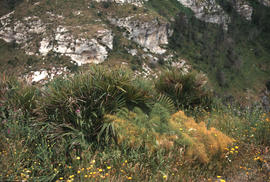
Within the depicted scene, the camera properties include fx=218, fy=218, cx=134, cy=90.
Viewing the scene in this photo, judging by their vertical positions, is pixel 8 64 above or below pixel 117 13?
below

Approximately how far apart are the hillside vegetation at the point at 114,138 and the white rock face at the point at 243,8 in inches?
4769

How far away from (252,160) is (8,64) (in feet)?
227

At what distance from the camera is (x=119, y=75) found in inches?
161

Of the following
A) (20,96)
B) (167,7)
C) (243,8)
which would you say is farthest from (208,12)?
(20,96)

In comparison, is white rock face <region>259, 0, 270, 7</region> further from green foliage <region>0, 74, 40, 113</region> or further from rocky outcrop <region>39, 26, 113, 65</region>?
green foliage <region>0, 74, 40, 113</region>

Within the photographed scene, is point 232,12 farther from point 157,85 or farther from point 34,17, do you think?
point 157,85

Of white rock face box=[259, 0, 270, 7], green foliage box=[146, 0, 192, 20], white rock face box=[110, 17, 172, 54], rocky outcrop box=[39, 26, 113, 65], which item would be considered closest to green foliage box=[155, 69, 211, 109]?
rocky outcrop box=[39, 26, 113, 65]

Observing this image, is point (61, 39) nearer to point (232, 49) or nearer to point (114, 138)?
point (232, 49)

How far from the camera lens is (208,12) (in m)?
103

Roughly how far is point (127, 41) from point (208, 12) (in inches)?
1963

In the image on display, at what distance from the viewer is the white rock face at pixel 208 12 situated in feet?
333

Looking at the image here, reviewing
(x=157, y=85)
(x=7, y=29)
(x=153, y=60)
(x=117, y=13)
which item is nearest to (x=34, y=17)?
(x=7, y=29)

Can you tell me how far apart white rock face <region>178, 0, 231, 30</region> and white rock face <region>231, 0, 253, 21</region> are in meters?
9.10

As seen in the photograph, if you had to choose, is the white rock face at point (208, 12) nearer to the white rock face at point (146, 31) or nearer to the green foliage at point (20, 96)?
the white rock face at point (146, 31)
